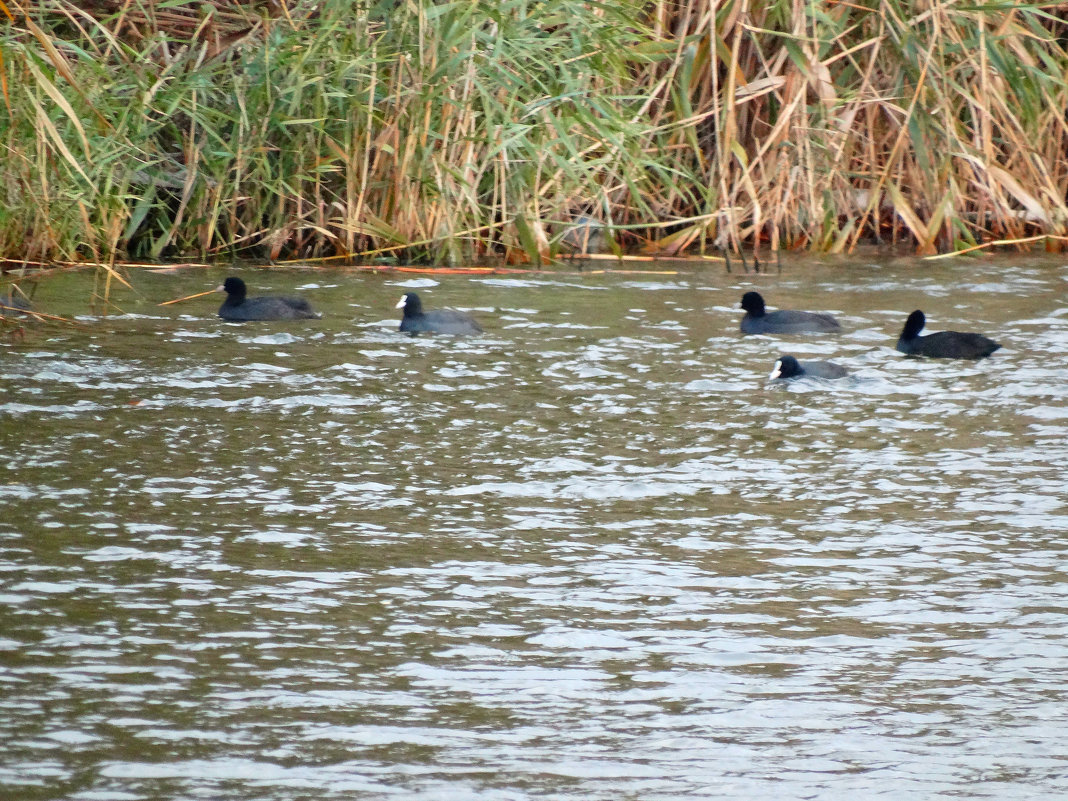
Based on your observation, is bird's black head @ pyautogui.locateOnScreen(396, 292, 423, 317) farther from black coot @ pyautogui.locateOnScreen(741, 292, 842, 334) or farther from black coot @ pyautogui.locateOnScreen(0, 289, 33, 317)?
black coot @ pyautogui.locateOnScreen(0, 289, 33, 317)

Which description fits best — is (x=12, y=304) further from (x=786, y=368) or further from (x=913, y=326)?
(x=913, y=326)

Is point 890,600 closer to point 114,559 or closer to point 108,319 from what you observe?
point 114,559

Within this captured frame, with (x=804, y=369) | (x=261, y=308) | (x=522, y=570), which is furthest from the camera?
(x=261, y=308)

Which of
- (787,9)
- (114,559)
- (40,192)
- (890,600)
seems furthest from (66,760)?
(787,9)

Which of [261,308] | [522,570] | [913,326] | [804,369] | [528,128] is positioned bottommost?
[522,570]

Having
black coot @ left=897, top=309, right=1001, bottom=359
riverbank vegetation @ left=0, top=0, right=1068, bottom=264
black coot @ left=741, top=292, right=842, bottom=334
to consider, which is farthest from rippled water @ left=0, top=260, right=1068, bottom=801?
riverbank vegetation @ left=0, top=0, right=1068, bottom=264

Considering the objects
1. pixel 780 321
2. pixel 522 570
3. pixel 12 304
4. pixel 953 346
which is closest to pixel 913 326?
pixel 953 346

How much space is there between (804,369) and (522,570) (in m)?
3.96

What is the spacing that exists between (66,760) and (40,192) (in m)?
8.15

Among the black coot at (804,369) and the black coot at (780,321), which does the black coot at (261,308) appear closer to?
the black coot at (780,321)

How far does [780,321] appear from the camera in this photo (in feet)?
35.8

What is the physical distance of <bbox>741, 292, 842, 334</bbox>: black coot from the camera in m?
10.9

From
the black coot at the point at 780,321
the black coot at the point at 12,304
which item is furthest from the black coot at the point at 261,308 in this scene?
the black coot at the point at 780,321

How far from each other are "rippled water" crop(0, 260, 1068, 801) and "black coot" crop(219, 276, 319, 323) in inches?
20.0
